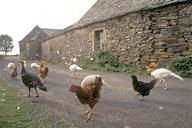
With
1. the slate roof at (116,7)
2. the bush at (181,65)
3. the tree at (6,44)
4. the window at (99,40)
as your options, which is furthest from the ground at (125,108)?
the tree at (6,44)

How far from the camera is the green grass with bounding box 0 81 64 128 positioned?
21.7 ft

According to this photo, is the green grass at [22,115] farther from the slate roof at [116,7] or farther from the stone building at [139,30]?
the slate roof at [116,7]

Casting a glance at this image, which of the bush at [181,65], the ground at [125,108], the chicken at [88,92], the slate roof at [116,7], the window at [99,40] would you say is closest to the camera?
the chicken at [88,92]

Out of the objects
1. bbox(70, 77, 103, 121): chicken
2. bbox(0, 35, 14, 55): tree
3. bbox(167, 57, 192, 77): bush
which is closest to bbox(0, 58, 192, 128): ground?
bbox(70, 77, 103, 121): chicken

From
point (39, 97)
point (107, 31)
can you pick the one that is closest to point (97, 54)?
point (107, 31)

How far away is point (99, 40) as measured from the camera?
23.6m

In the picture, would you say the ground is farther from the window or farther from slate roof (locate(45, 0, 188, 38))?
the window

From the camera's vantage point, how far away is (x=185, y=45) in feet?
51.2

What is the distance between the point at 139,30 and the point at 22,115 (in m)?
11.8

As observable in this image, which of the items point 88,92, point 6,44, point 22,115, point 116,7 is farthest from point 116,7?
point 6,44

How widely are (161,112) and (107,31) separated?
47.4 ft

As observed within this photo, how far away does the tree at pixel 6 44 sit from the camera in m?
90.2

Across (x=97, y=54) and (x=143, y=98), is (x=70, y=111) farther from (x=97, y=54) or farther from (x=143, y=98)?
(x=97, y=54)

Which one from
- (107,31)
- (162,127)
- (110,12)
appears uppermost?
(110,12)
